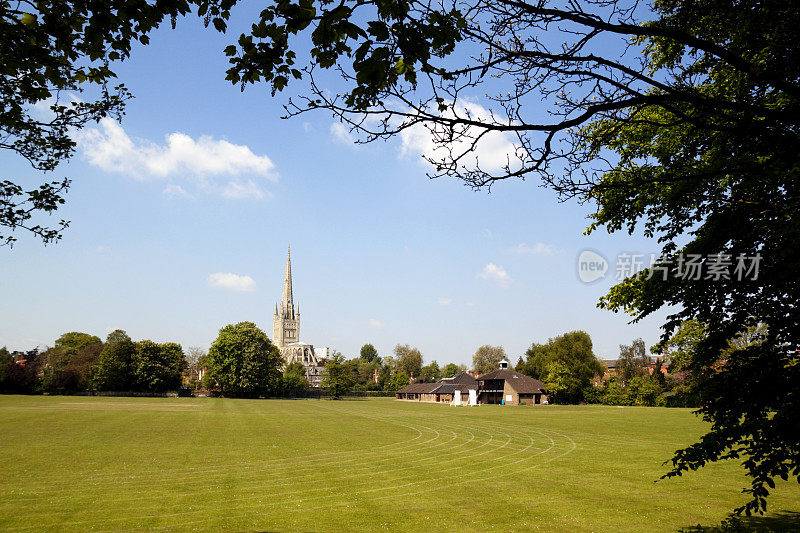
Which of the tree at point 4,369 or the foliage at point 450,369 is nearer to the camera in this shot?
the tree at point 4,369

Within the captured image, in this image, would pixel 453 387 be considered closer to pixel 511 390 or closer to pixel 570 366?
pixel 511 390

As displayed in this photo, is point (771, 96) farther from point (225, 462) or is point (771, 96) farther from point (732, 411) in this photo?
point (225, 462)

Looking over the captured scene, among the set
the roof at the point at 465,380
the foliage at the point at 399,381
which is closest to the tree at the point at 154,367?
the roof at the point at 465,380

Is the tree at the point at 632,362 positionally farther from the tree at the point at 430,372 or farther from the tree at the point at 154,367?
the tree at the point at 154,367

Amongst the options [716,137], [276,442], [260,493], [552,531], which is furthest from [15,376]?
A: [716,137]

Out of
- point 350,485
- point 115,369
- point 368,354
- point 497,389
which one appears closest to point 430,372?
point 368,354

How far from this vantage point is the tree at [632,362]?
9571cm

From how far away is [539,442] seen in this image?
Answer: 28031 mm

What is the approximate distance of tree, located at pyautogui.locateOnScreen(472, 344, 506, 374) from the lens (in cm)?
13362

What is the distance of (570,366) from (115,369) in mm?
86815

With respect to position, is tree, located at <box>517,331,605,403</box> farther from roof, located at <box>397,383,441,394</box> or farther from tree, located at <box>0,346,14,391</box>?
tree, located at <box>0,346,14,391</box>

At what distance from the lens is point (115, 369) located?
86.2 meters

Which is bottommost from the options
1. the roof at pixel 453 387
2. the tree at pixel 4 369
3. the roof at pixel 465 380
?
the roof at pixel 453 387

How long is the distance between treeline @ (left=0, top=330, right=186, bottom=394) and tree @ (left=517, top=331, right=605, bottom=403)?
74.2m
